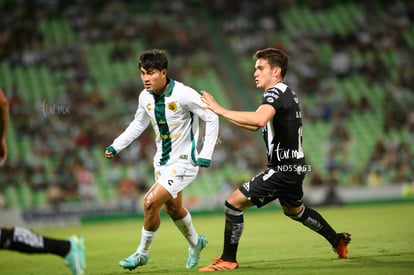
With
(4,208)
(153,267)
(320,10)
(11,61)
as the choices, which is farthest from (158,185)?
(320,10)

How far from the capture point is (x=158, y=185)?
9.08 meters

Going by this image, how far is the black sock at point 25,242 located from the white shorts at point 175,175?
2.31m

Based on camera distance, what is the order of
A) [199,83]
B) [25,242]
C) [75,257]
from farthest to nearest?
[199,83] < [75,257] < [25,242]

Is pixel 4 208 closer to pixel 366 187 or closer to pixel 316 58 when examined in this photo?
pixel 366 187

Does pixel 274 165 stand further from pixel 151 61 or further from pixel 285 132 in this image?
pixel 151 61

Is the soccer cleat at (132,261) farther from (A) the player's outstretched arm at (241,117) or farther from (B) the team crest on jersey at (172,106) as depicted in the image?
(A) the player's outstretched arm at (241,117)

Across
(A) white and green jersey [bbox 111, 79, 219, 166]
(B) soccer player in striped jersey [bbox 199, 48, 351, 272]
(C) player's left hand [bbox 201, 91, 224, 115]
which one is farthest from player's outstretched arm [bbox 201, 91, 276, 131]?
(A) white and green jersey [bbox 111, 79, 219, 166]

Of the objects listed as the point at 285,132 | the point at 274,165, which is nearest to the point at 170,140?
the point at 274,165

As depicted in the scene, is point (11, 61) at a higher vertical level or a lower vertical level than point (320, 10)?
lower

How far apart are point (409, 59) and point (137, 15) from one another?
12471mm

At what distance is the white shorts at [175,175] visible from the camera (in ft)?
30.0

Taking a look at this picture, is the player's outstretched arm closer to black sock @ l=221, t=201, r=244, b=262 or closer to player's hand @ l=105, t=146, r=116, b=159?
black sock @ l=221, t=201, r=244, b=262

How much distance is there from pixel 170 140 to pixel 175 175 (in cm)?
48

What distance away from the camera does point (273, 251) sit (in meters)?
11.6
